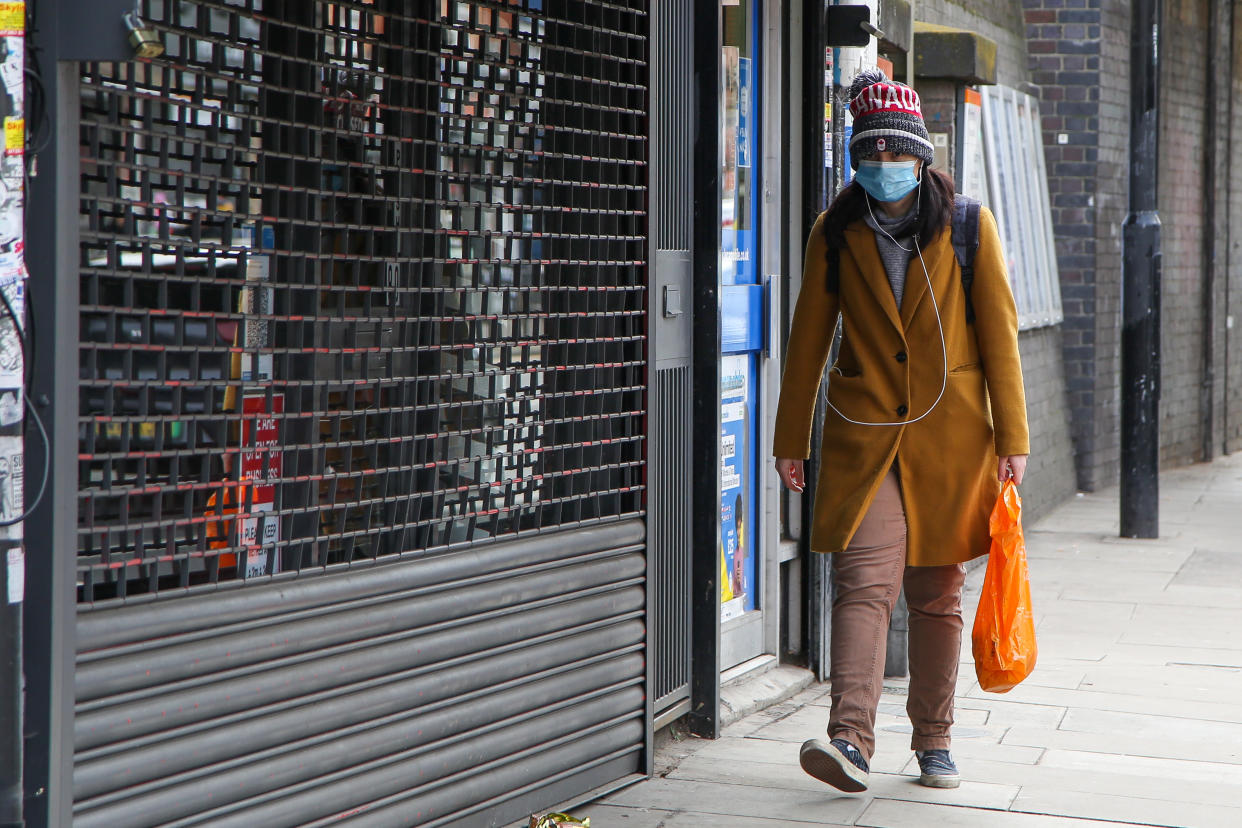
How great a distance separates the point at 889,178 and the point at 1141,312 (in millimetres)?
6066

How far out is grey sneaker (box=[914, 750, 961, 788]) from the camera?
4.62 metres

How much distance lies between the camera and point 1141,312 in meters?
9.91

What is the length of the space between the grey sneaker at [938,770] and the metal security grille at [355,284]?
115 cm

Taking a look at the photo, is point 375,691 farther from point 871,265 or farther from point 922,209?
point 922,209

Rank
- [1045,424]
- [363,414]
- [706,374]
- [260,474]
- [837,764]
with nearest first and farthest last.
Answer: [260,474]
[363,414]
[837,764]
[706,374]
[1045,424]

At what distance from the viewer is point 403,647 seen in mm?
3664

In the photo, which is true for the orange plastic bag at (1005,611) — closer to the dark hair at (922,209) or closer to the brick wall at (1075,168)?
the dark hair at (922,209)

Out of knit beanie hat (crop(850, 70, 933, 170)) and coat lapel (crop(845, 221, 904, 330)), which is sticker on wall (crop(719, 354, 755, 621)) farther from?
knit beanie hat (crop(850, 70, 933, 170))

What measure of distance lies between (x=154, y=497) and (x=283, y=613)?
426 mm

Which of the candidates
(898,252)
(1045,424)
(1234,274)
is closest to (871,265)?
(898,252)

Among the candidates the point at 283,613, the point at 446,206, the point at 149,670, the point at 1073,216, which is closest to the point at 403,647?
the point at 283,613

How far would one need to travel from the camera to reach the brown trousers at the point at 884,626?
4410 millimetres

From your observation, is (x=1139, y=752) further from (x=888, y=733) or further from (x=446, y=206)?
(x=446, y=206)

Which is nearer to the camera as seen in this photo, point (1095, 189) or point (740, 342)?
point (740, 342)
